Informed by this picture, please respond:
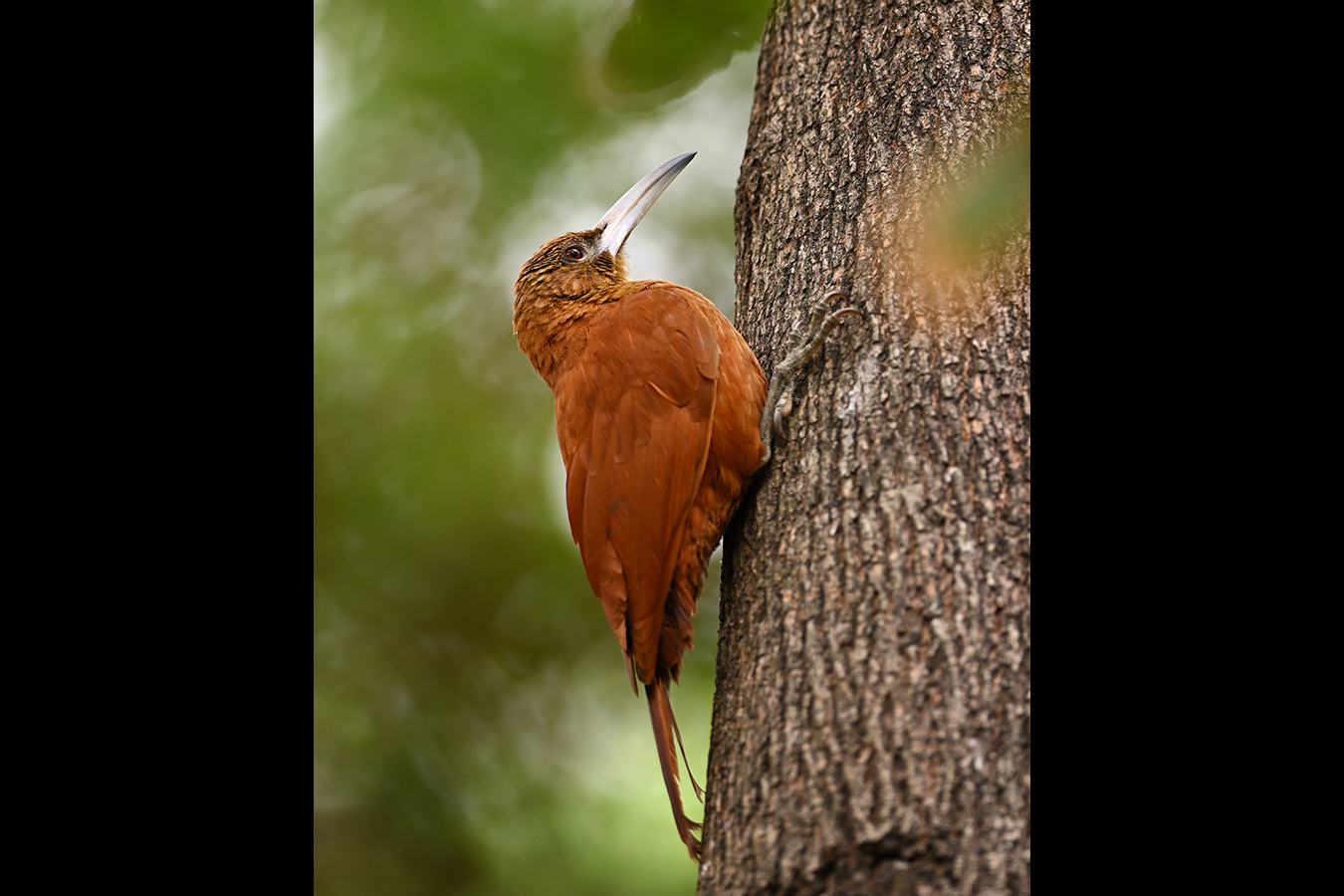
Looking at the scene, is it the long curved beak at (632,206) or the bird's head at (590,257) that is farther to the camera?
the long curved beak at (632,206)

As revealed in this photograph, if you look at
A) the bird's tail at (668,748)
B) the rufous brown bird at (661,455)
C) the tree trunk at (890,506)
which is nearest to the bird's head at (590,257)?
the rufous brown bird at (661,455)

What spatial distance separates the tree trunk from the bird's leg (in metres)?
0.04

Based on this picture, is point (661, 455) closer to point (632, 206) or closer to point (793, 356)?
point (793, 356)

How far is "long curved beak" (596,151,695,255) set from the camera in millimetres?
3496

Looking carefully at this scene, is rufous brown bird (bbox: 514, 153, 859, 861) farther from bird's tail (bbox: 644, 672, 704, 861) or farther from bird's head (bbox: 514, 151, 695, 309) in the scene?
bird's head (bbox: 514, 151, 695, 309)

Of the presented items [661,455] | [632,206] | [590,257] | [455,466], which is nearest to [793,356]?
[661,455]

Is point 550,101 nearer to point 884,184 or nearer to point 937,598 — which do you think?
point 884,184

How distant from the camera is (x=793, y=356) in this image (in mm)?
2318

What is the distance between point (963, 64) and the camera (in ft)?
7.84

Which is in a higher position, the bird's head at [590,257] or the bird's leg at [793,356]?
the bird's head at [590,257]

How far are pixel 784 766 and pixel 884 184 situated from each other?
148 centimetres

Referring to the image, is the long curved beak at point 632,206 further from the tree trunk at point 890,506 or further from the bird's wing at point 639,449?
the tree trunk at point 890,506

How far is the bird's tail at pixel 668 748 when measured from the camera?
2174 mm

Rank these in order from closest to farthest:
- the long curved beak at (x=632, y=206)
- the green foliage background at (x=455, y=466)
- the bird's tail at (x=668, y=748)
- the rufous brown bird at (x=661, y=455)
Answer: the bird's tail at (x=668, y=748) < the rufous brown bird at (x=661, y=455) < the long curved beak at (x=632, y=206) < the green foliage background at (x=455, y=466)
